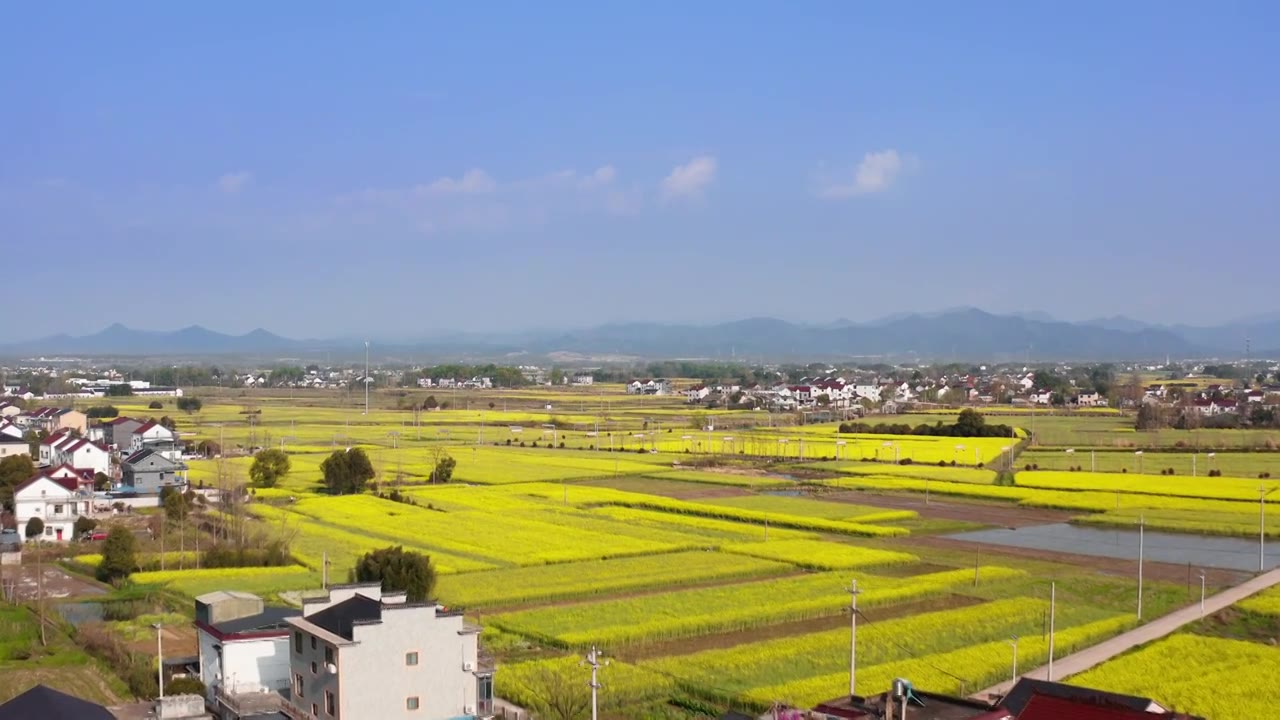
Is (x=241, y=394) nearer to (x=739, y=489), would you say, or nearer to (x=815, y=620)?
(x=739, y=489)

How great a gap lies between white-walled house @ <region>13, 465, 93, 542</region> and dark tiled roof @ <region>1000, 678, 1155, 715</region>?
88.0 ft

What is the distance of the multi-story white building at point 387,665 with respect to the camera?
1470 cm

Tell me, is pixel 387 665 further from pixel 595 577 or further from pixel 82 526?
pixel 82 526

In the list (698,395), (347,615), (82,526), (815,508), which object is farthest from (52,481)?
(698,395)

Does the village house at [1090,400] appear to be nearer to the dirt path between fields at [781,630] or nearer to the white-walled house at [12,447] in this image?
the white-walled house at [12,447]

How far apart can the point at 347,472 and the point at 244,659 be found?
83.1 ft

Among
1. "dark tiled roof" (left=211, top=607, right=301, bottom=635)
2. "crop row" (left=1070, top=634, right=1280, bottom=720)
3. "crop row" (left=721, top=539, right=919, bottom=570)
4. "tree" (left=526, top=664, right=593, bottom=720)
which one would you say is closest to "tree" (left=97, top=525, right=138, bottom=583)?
"dark tiled roof" (left=211, top=607, right=301, bottom=635)

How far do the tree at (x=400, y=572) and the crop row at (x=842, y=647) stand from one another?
5.06m

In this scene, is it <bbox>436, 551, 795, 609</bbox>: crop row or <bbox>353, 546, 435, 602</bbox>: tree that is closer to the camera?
<bbox>353, 546, 435, 602</bbox>: tree

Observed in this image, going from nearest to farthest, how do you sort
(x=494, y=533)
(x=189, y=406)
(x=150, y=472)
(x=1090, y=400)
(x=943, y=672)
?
(x=943, y=672) < (x=494, y=533) < (x=150, y=472) < (x=189, y=406) < (x=1090, y=400)

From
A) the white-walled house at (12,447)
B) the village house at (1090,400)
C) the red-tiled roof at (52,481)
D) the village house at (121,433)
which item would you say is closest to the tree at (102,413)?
the village house at (121,433)

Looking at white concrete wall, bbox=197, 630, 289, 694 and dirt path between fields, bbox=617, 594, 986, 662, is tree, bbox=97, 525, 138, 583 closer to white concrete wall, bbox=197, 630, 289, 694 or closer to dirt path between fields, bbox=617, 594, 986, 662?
white concrete wall, bbox=197, 630, 289, 694

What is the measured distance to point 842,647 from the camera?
63.0 ft

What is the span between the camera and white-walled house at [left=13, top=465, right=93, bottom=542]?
32250 millimetres
